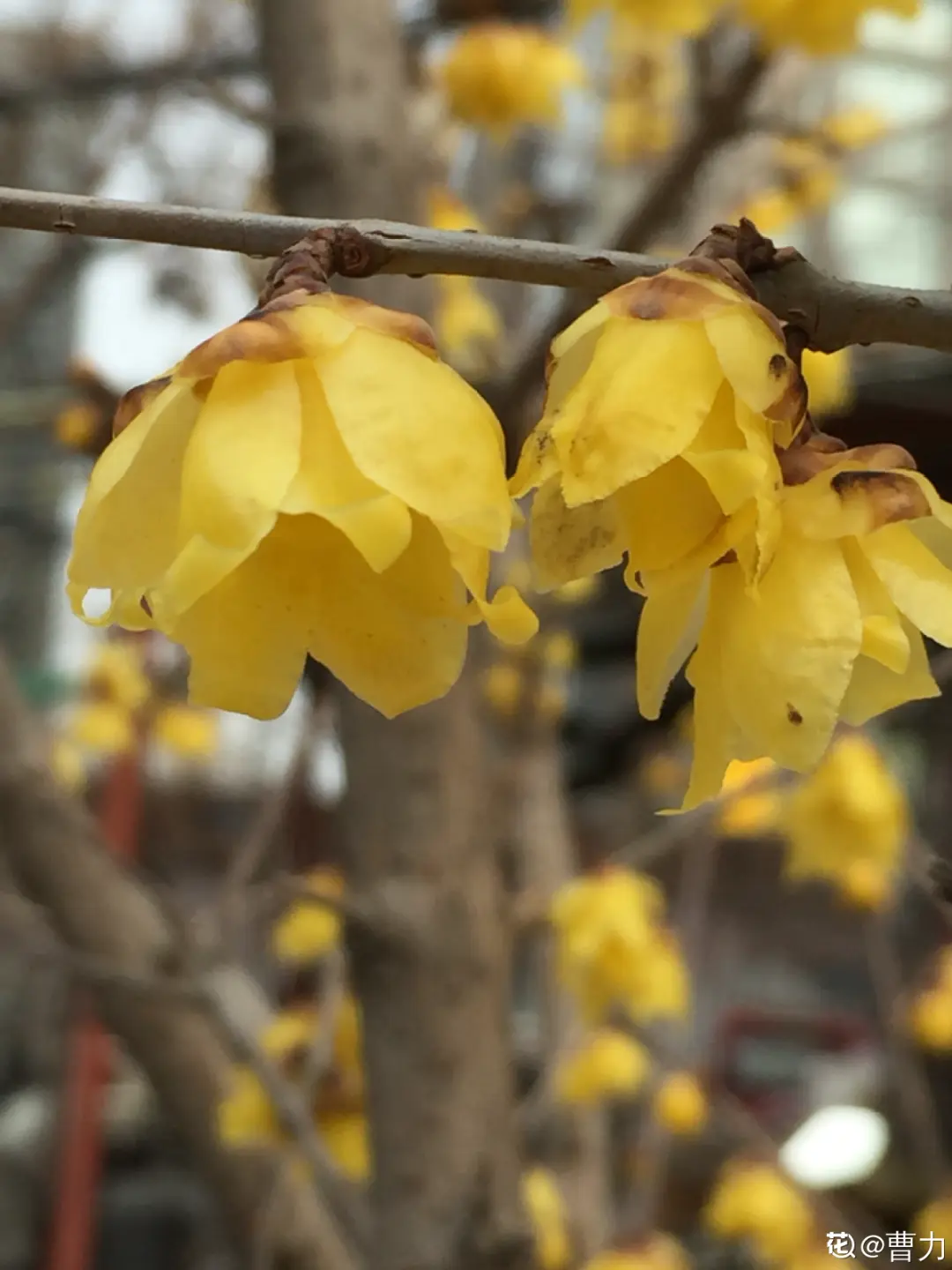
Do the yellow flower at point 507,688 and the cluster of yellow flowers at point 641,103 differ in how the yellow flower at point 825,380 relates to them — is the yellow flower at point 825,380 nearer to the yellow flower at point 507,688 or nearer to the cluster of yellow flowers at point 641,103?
the yellow flower at point 507,688

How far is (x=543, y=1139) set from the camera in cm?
161

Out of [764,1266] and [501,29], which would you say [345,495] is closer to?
[501,29]

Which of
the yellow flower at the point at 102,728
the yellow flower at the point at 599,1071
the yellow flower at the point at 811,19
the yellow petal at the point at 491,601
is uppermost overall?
the yellow flower at the point at 811,19

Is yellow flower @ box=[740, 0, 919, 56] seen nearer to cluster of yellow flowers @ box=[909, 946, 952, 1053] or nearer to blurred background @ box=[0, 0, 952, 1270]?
blurred background @ box=[0, 0, 952, 1270]

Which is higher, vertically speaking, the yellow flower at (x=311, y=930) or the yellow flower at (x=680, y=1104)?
the yellow flower at (x=311, y=930)

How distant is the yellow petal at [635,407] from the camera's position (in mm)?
288

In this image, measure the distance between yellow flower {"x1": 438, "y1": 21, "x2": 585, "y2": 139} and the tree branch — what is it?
104 cm

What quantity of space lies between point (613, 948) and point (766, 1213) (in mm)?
470

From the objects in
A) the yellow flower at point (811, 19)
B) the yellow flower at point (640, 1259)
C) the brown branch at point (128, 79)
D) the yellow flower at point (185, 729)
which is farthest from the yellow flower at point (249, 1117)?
the yellow flower at point (185, 729)

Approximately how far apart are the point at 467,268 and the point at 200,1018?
1006mm

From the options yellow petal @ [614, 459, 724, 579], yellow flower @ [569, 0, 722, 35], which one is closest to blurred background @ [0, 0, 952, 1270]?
yellow flower @ [569, 0, 722, 35]

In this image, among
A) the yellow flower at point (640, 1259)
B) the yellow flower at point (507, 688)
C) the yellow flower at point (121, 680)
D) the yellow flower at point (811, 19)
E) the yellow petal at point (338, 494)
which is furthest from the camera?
the yellow flower at point (121, 680)

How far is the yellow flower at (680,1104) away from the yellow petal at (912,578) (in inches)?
51.9

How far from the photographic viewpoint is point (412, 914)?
0.88 meters
